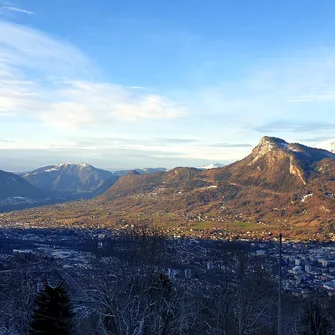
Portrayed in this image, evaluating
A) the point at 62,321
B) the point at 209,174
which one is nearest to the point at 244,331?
the point at 62,321

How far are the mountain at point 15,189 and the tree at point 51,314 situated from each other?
439 feet

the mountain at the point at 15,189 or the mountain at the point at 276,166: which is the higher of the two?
the mountain at the point at 276,166

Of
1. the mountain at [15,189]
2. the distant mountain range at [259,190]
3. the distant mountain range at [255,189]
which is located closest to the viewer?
the distant mountain range at [259,190]

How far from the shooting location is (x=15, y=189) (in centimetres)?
14675

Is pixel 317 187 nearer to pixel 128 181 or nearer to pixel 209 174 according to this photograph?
pixel 209 174

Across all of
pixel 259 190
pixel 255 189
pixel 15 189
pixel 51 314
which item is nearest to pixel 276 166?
pixel 255 189

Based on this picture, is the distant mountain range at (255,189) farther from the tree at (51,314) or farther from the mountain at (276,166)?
the tree at (51,314)

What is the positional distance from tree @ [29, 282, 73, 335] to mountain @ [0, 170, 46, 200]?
13386 centimetres

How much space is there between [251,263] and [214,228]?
46536 mm

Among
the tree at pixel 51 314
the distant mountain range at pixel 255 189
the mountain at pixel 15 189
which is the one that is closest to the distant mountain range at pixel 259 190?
the distant mountain range at pixel 255 189

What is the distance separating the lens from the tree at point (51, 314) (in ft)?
34.9

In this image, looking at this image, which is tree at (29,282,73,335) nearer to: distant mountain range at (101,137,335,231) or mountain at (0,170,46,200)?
distant mountain range at (101,137,335,231)

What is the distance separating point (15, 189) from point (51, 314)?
147 m

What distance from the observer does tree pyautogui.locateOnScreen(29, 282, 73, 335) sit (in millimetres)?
10648
